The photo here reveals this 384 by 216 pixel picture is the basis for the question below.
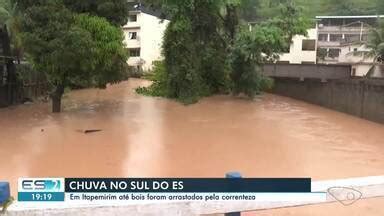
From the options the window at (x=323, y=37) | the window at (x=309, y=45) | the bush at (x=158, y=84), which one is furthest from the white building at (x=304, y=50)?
the bush at (x=158, y=84)

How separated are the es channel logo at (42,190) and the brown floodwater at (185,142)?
4.45 metres

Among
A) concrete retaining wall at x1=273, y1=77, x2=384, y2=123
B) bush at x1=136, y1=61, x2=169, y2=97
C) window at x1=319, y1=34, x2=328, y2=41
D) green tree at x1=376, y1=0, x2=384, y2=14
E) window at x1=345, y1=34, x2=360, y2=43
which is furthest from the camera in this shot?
green tree at x1=376, y1=0, x2=384, y2=14

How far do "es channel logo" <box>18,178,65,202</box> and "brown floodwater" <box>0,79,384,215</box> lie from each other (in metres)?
4.45

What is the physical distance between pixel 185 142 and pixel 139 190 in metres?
10.8

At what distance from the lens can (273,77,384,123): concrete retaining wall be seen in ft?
64.2

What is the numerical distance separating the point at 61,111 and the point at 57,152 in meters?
8.15

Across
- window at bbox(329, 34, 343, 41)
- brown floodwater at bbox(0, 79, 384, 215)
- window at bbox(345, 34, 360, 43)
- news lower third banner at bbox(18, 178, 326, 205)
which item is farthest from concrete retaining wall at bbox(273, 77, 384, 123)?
window at bbox(329, 34, 343, 41)

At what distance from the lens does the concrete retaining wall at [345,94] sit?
19.6 metres

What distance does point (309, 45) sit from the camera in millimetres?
42000

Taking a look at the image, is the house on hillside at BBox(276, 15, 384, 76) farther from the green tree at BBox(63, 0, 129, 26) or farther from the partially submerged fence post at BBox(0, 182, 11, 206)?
→ the partially submerged fence post at BBox(0, 182, 11, 206)

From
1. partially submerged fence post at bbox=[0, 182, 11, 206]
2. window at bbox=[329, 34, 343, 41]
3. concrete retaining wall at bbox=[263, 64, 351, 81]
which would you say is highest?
window at bbox=[329, 34, 343, 41]

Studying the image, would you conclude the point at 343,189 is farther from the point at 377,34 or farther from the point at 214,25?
the point at 377,34

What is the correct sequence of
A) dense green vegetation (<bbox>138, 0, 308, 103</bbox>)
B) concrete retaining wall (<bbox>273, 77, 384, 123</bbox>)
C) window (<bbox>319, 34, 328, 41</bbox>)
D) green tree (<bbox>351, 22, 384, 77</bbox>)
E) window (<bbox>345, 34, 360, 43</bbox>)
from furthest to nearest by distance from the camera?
1. window (<bbox>319, 34, 328, 41</bbox>)
2. window (<bbox>345, 34, 360, 43</bbox>)
3. green tree (<bbox>351, 22, 384, 77</bbox>)
4. dense green vegetation (<bbox>138, 0, 308, 103</bbox>)
5. concrete retaining wall (<bbox>273, 77, 384, 123</bbox>)

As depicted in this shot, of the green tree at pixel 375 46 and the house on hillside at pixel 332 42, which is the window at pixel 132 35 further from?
the green tree at pixel 375 46
